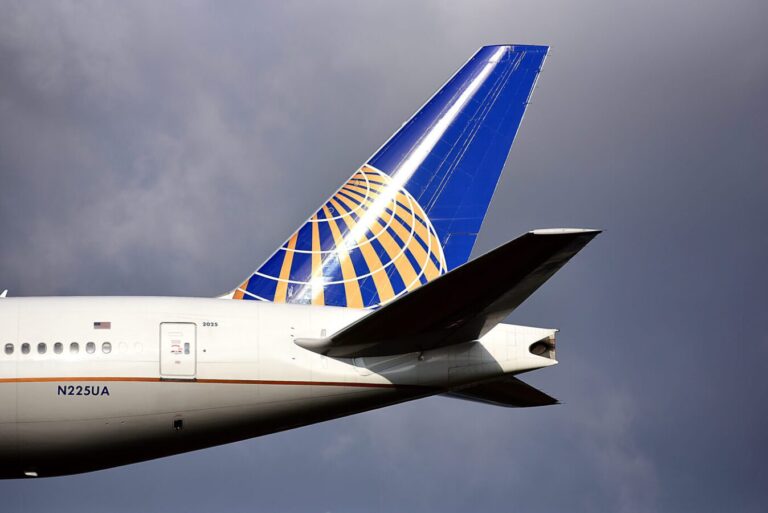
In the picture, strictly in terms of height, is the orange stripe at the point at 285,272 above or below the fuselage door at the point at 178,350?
above

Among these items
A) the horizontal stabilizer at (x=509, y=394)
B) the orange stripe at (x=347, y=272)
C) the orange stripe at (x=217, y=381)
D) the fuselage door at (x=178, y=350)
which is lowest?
the horizontal stabilizer at (x=509, y=394)

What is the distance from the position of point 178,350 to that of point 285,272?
503cm

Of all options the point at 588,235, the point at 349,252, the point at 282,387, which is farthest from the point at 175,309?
the point at 588,235

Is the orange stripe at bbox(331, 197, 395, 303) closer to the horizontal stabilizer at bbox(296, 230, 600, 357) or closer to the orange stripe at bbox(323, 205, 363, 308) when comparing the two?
the orange stripe at bbox(323, 205, 363, 308)

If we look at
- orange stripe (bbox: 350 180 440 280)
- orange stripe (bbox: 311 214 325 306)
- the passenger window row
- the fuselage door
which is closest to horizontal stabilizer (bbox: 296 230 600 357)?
the fuselage door

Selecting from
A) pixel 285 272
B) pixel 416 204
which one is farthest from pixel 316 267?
pixel 416 204

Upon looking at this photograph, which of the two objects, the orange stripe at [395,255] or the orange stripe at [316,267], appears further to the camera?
the orange stripe at [395,255]

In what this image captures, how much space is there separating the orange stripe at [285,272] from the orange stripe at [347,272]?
3.18ft

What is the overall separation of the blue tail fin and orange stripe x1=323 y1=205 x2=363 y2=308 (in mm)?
24

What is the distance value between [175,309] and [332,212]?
→ 20.3ft

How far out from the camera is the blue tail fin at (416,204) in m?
28.6

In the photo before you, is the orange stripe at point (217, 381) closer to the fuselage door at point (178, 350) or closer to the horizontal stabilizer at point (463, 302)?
the fuselage door at point (178, 350)

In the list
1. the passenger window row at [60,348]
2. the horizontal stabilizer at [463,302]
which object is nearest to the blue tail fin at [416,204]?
the horizontal stabilizer at [463,302]

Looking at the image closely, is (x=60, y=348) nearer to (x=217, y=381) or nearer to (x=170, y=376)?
(x=170, y=376)
